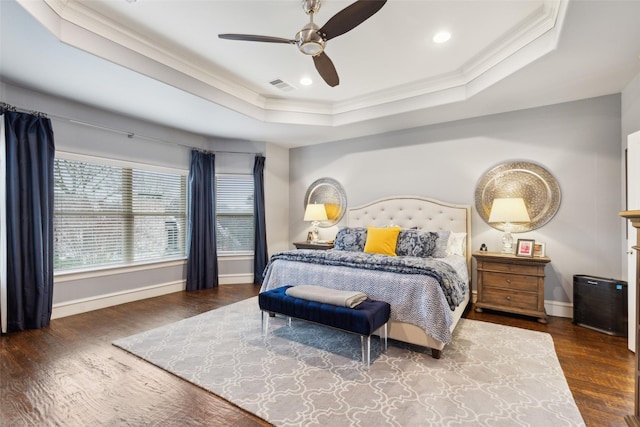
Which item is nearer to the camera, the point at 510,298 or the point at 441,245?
the point at 510,298

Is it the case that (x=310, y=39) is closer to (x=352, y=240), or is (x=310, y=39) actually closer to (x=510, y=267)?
(x=352, y=240)

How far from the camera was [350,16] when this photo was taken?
2023 mm

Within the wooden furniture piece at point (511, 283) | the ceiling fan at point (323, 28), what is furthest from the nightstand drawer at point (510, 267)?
the ceiling fan at point (323, 28)

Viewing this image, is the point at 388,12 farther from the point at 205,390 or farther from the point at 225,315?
the point at 225,315

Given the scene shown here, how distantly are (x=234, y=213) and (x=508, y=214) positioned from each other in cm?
434

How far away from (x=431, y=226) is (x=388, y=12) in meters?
2.90

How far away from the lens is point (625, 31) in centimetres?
227

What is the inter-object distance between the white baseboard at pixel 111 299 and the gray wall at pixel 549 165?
360 cm

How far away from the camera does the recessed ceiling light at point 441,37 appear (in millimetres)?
2779

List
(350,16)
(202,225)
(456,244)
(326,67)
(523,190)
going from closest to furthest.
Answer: (350,16), (326,67), (523,190), (456,244), (202,225)

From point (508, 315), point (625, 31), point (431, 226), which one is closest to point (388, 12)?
point (625, 31)

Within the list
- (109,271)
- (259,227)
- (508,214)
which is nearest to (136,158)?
(109,271)

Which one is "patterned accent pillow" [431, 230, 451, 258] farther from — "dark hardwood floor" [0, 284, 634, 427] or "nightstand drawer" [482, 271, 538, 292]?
"dark hardwood floor" [0, 284, 634, 427]

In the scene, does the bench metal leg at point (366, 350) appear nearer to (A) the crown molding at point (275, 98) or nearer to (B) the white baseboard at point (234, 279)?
(A) the crown molding at point (275, 98)
